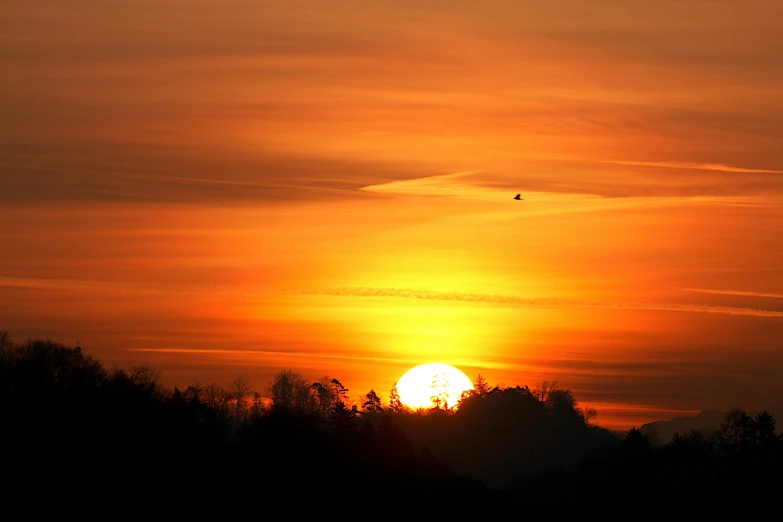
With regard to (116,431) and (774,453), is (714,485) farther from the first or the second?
(116,431)

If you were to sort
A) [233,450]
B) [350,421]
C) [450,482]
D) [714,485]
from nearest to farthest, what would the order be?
[233,450], [450,482], [350,421], [714,485]

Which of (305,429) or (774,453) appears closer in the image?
(305,429)

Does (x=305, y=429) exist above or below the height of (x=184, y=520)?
above

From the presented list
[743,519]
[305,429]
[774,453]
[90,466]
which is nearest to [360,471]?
[305,429]

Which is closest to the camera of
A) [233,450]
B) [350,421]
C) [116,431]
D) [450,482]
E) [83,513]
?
[83,513]

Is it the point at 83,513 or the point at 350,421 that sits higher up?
the point at 350,421

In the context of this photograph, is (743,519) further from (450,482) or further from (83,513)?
(83,513)

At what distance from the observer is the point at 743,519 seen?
153m

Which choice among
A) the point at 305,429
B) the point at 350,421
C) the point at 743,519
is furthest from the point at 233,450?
the point at 743,519

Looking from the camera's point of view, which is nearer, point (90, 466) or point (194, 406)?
point (90, 466)

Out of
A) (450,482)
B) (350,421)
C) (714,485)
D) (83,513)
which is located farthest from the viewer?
(714,485)

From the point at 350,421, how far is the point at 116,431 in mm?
46696

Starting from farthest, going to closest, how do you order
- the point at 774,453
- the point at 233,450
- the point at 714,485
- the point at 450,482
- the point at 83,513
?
1. the point at 774,453
2. the point at 714,485
3. the point at 450,482
4. the point at 233,450
5. the point at 83,513

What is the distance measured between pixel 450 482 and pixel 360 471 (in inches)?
645
